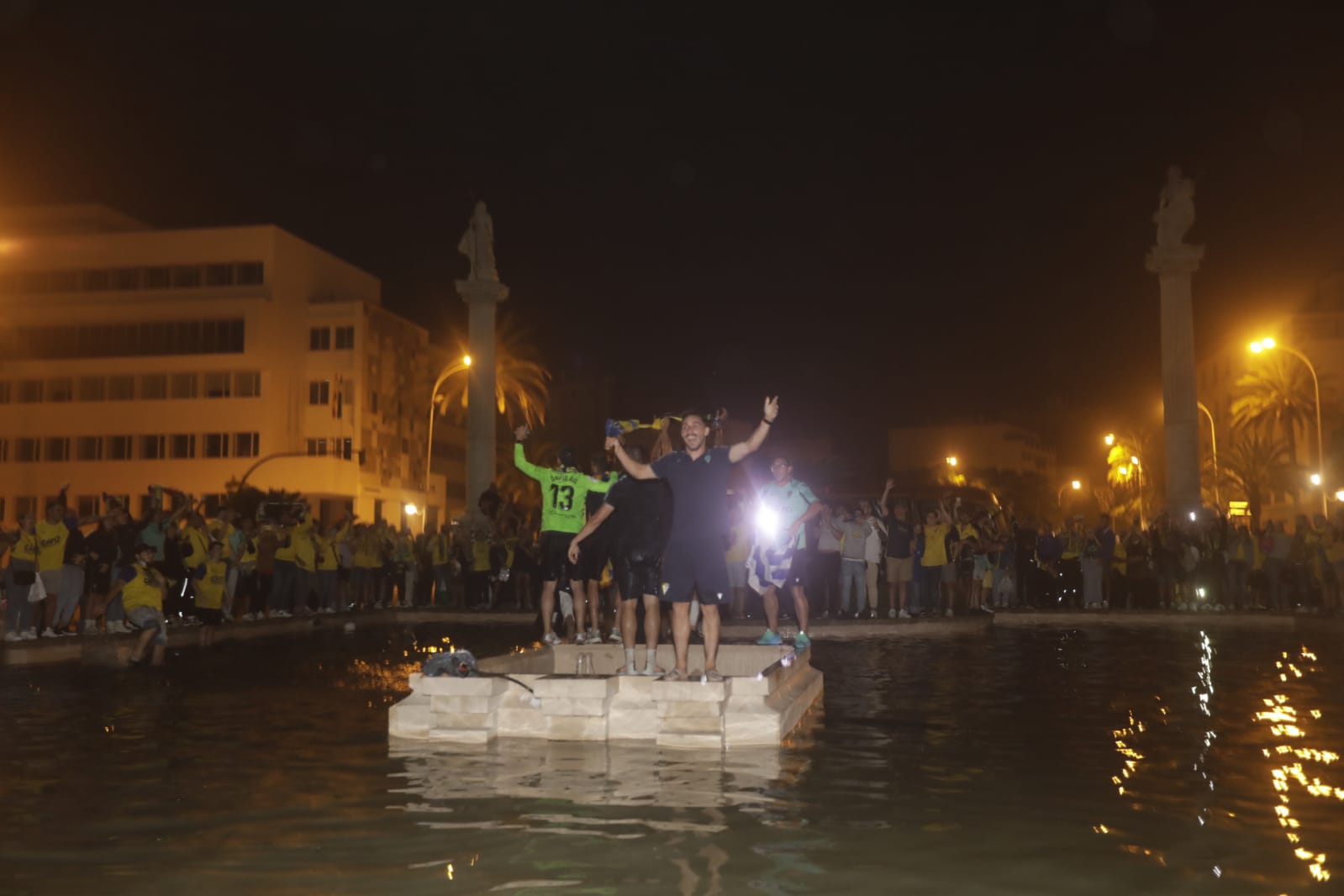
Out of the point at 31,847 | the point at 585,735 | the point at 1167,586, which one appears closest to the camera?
the point at 31,847

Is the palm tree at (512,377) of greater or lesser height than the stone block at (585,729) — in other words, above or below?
above

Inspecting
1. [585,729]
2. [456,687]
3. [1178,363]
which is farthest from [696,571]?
[1178,363]

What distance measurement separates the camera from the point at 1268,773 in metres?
7.61

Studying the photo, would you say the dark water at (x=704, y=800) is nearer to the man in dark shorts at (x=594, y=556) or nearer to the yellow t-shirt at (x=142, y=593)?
the man in dark shorts at (x=594, y=556)

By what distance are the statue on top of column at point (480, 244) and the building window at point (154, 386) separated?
31.9 metres

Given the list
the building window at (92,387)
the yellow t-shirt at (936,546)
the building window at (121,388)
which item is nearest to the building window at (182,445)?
the building window at (121,388)

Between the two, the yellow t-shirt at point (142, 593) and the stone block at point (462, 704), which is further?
the yellow t-shirt at point (142, 593)

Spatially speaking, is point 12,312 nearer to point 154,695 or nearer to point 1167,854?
point 154,695

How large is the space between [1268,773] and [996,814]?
2.19 m

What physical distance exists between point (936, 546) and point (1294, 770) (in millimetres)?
14951

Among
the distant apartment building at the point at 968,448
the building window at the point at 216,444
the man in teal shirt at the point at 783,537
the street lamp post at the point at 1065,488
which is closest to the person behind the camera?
the man in teal shirt at the point at 783,537

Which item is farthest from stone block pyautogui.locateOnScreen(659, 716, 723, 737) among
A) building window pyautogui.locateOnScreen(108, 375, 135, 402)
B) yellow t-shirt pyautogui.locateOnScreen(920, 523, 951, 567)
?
building window pyautogui.locateOnScreen(108, 375, 135, 402)

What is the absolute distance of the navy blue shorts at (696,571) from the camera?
30.0ft

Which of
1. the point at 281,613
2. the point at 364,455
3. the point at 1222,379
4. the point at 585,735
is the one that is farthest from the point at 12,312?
the point at 1222,379
